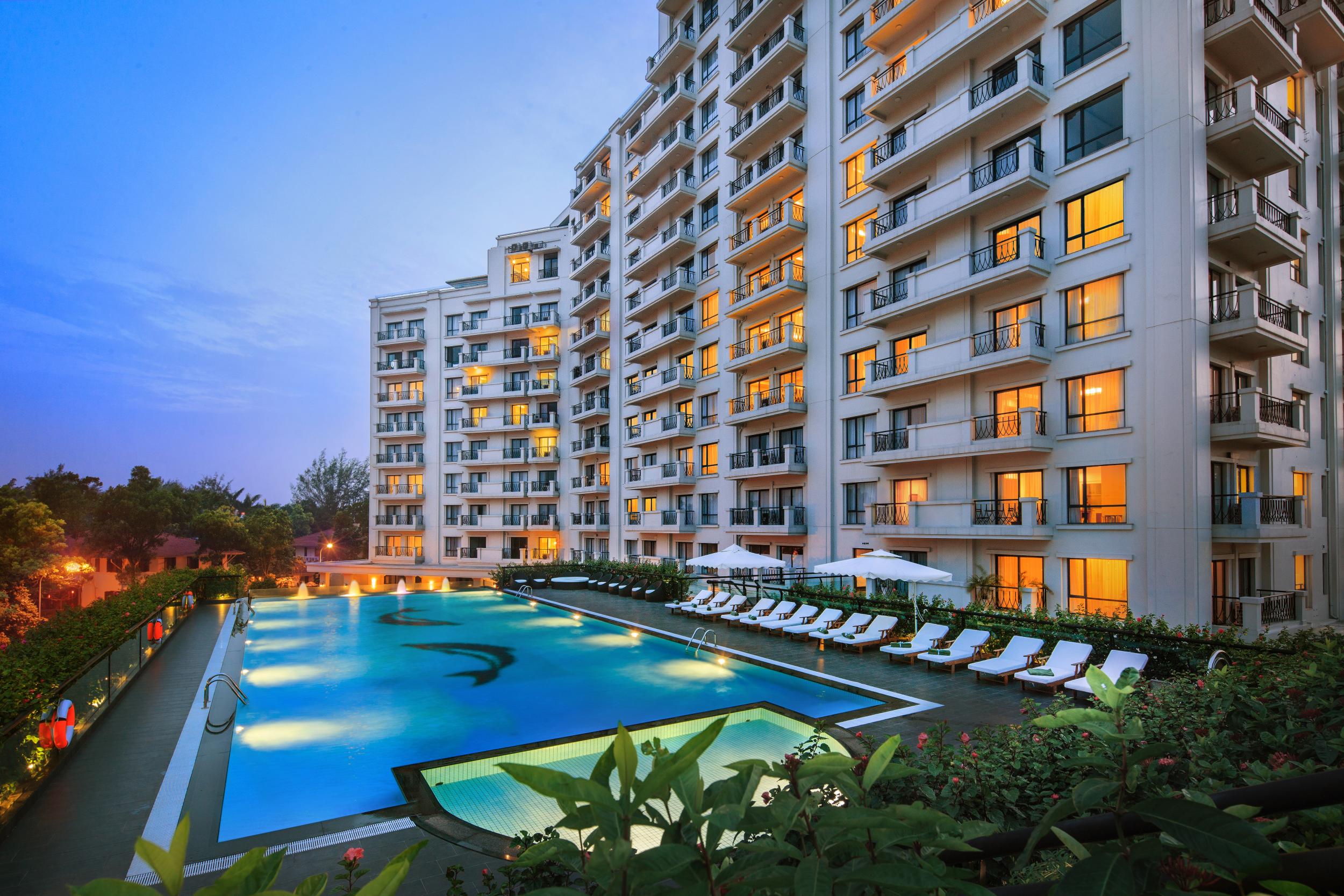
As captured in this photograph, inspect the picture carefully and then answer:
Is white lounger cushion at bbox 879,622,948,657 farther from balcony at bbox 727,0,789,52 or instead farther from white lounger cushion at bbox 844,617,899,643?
balcony at bbox 727,0,789,52

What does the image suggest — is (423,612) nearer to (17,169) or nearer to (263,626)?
(263,626)

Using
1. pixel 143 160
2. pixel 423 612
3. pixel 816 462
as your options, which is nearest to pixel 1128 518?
pixel 816 462

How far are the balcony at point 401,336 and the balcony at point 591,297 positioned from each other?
45.5 feet

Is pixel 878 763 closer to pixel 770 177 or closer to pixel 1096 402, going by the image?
pixel 1096 402

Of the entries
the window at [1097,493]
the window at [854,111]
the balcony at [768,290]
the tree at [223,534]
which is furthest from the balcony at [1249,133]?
the tree at [223,534]

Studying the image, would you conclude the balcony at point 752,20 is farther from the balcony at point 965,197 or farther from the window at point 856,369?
the window at point 856,369

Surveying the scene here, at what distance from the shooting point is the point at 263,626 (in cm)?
2309

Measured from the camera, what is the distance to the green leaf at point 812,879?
129cm

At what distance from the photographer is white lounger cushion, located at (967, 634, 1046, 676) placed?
12680 millimetres

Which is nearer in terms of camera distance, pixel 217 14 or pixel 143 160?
pixel 217 14

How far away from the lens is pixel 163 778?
29.1 feet

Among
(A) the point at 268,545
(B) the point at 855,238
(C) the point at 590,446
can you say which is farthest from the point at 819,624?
(A) the point at 268,545

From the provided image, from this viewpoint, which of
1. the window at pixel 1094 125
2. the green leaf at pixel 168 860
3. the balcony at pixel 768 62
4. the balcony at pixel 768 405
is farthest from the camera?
the balcony at pixel 768 62

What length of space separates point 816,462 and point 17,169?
22195 cm
